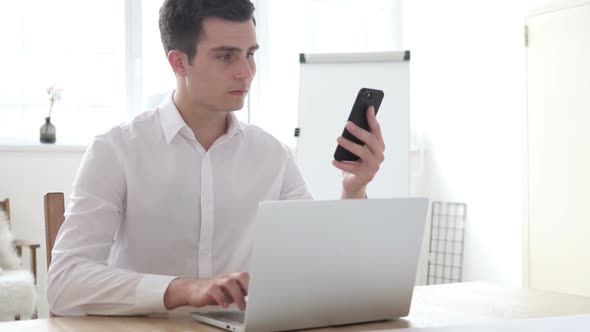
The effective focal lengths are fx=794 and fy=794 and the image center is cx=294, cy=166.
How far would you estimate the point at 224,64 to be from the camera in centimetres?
169

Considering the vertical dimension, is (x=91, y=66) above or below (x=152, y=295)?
above

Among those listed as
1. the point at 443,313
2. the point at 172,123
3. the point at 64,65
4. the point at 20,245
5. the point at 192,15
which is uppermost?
the point at 64,65

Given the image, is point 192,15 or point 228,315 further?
point 192,15

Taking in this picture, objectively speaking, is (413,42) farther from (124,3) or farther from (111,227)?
(111,227)

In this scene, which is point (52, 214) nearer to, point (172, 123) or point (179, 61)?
point (172, 123)

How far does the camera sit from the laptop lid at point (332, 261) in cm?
109

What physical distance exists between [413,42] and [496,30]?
0.87 m

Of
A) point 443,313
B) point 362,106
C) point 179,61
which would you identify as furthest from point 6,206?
point 443,313

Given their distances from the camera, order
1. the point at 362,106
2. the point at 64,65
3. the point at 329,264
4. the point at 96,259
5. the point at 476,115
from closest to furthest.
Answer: the point at 329,264
the point at 362,106
the point at 96,259
the point at 64,65
the point at 476,115

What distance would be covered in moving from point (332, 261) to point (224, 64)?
2.20ft

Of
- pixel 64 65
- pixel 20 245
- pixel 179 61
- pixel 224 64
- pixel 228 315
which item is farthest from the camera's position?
pixel 64 65

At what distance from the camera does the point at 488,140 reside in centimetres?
463

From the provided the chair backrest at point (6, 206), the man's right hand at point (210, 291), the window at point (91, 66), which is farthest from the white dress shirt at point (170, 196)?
the chair backrest at point (6, 206)

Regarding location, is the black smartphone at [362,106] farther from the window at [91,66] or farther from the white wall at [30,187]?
the white wall at [30,187]
